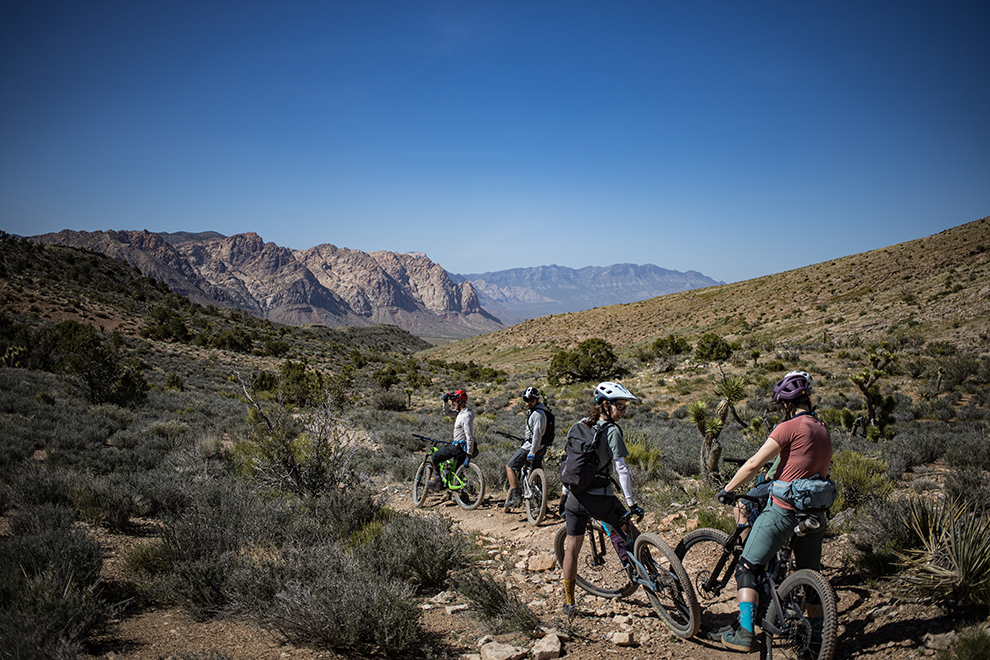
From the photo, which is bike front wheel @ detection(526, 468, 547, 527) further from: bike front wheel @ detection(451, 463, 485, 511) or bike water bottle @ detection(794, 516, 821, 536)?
bike water bottle @ detection(794, 516, 821, 536)

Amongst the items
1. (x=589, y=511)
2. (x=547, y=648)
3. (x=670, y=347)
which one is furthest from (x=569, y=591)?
(x=670, y=347)

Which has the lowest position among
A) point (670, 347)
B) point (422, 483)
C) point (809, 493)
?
point (422, 483)

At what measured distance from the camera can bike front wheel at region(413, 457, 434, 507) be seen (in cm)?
820

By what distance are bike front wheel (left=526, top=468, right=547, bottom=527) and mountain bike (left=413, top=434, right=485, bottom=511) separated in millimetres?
1048

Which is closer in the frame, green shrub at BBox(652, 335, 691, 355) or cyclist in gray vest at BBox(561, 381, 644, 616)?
cyclist in gray vest at BBox(561, 381, 644, 616)

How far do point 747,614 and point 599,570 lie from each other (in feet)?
6.35

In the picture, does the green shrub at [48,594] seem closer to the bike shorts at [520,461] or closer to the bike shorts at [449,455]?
the bike shorts at [449,455]

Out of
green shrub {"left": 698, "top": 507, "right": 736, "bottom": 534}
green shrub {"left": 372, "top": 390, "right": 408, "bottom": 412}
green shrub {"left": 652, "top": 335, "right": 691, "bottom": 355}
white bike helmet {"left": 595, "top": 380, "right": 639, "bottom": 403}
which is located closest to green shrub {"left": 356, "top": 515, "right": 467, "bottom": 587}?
white bike helmet {"left": 595, "top": 380, "right": 639, "bottom": 403}

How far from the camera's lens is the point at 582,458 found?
3980 mm

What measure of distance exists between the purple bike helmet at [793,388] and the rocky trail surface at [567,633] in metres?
1.98

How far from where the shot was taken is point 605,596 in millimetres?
4609

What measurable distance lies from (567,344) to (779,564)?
53.1 m

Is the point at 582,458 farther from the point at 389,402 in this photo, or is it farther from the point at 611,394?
the point at 389,402

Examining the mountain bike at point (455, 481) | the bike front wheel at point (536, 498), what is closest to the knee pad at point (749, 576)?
the bike front wheel at point (536, 498)
